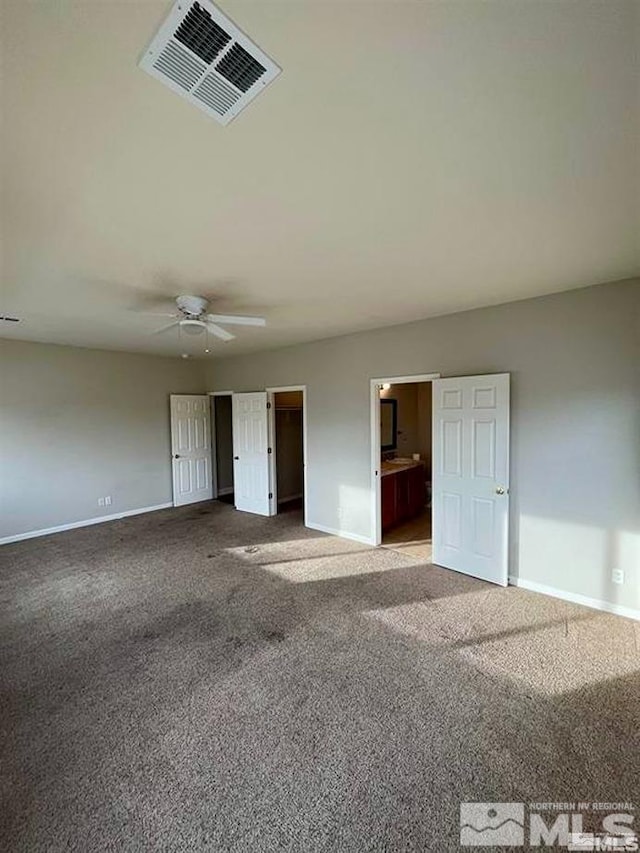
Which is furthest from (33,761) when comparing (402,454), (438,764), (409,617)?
(402,454)

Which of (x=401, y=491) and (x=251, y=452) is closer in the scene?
(x=401, y=491)

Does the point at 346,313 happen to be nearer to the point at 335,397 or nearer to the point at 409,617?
the point at 335,397

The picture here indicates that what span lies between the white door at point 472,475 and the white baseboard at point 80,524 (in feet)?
15.7

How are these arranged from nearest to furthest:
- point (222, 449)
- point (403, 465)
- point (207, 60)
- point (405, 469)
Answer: point (207, 60) < point (405, 469) < point (403, 465) < point (222, 449)

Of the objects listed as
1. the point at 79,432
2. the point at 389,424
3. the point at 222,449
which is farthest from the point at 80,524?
the point at 389,424

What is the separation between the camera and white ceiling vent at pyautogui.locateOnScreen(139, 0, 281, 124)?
1.02 m

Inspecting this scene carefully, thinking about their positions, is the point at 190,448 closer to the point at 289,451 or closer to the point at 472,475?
the point at 289,451

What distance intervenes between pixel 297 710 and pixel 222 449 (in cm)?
608

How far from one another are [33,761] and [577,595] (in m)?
3.89

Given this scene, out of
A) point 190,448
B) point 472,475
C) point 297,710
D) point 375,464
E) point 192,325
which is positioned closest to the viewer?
point 297,710

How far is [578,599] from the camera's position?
3262mm

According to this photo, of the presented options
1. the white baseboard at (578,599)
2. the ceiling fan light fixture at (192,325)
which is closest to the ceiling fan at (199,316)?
the ceiling fan light fixture at (192,325)

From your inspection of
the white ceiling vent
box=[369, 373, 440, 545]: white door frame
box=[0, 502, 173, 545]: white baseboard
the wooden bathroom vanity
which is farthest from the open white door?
Answer: the white ceiling vent

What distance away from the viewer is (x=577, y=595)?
327 cm
